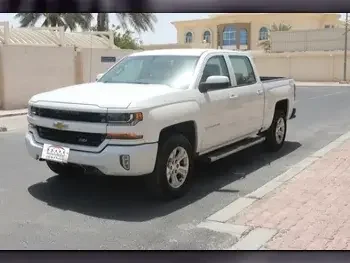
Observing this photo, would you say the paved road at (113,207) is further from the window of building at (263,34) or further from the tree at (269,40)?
the window of building at (263,34)

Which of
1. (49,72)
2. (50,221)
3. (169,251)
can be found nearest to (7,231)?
(50,221)

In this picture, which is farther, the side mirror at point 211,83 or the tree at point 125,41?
the tree at point 125,41

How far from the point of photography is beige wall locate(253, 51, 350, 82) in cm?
4216

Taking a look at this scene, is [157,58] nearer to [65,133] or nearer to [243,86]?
[243,86]

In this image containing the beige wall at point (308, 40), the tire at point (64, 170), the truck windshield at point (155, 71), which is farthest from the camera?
the beige wall at point (308, 40)

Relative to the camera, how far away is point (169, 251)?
398cm

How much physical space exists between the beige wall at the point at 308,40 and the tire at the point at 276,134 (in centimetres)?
3743

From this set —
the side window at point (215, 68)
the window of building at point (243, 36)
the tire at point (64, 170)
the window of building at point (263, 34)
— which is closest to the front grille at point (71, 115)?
the tire at point (64, 170)

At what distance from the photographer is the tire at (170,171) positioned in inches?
199

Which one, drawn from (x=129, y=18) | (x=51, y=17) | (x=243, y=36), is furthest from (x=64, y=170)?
(x=243, y=36)

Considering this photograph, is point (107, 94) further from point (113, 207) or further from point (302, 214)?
point (302, 214)

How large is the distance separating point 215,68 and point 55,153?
246 cm

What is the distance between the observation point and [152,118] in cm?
490

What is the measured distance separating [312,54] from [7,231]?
134 ft
